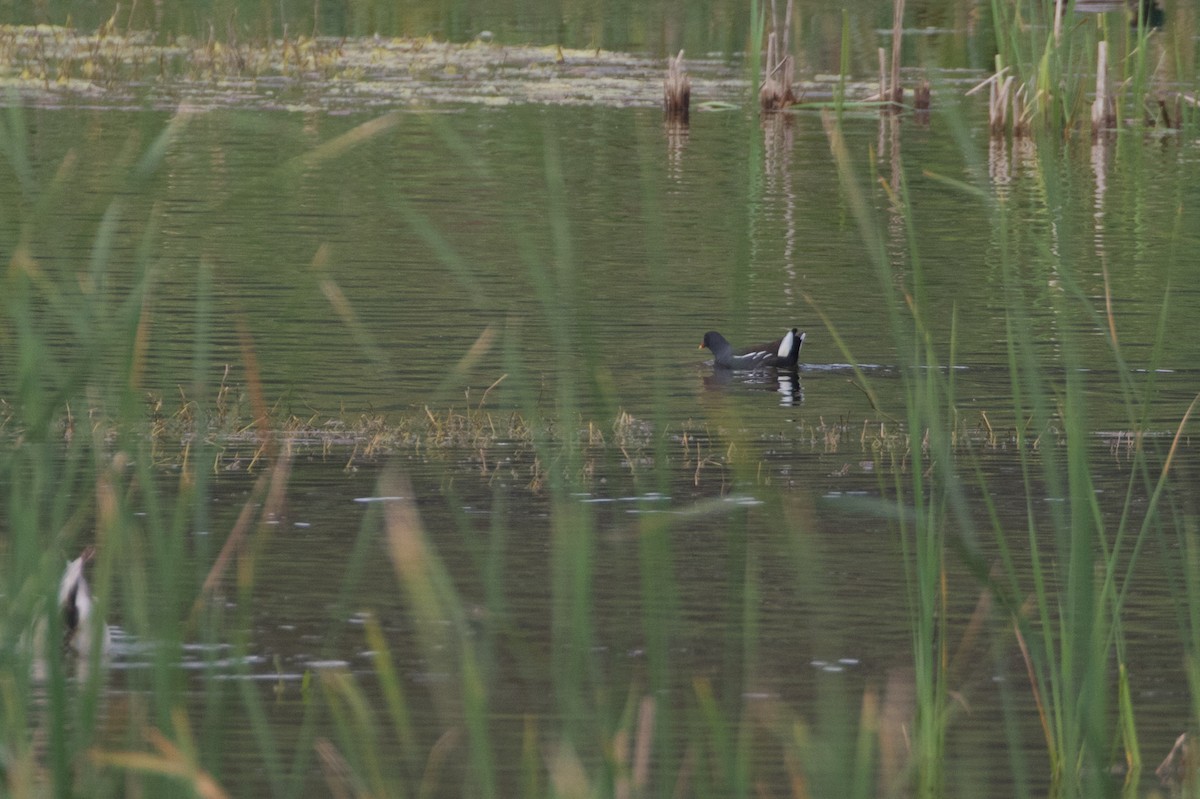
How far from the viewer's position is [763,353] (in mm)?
13547

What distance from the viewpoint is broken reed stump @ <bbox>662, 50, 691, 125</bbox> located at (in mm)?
26359

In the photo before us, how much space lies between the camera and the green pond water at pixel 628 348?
14.9ft

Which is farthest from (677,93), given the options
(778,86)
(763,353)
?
(763,353)

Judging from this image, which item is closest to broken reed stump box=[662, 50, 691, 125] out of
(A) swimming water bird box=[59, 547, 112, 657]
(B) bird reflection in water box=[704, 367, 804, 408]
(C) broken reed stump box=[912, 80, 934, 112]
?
(C) broken reed stump box=[912, 80, 934, 112]

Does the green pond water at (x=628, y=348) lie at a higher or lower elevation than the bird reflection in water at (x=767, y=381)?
higher

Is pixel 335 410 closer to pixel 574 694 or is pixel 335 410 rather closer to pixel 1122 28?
pixel 574 694

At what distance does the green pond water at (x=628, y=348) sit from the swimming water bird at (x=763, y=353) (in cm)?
15

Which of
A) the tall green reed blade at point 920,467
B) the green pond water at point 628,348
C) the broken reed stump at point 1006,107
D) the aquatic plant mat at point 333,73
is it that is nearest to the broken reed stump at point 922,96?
the green pond water at point 628,348

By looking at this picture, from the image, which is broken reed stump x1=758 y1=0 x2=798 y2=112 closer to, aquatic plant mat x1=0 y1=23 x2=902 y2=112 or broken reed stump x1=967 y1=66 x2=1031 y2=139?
aquatic plant mat x1=0 y1=23 x2=902 y2=112

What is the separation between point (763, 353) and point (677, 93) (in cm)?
1342

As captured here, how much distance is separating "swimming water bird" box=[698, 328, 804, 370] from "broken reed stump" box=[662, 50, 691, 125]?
1291 centimetres

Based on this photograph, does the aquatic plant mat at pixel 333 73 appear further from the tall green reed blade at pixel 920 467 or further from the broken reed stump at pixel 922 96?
the tall green reed blade at pixel 920 467

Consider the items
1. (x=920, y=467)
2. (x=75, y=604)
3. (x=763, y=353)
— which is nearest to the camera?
(x=920, y=467)

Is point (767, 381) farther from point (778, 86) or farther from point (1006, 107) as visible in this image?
point (778, 86)
